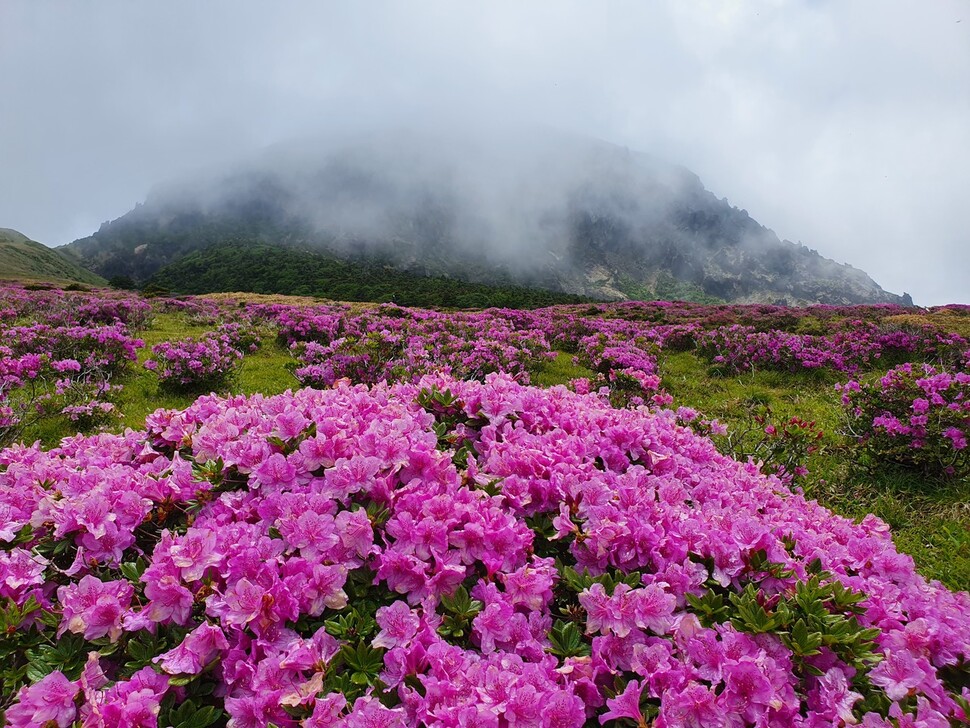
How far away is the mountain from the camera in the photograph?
13275cm

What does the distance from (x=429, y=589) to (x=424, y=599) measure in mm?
38

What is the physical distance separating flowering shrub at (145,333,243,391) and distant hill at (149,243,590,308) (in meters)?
37.0

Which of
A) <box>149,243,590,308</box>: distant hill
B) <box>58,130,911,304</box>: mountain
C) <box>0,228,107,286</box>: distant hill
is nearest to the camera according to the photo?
<box>149,243,590,308</box>: distant hill

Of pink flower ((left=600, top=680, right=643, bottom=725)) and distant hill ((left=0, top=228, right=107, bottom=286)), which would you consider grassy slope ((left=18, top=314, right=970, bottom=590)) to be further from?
distant hill ((left=0, top=228, right=107, bottom=286))

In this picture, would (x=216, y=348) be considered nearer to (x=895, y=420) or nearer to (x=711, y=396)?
(x=711, y=396)

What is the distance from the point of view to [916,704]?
1.71m

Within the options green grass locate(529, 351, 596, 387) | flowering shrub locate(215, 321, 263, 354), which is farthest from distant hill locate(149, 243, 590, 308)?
flowering shrub locate(215, 321, 263, 354)

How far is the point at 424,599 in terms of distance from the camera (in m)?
1.81

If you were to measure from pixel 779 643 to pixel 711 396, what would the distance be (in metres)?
10.1

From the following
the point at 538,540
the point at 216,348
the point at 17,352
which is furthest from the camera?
the point at 216,348

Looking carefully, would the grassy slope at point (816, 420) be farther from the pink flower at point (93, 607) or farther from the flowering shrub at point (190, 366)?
the pink flower at point (93, 607)

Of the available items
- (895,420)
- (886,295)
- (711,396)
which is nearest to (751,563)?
(895,420)

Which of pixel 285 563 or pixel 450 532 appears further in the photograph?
pixel 450 532

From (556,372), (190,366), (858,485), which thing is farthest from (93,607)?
(556,372)
